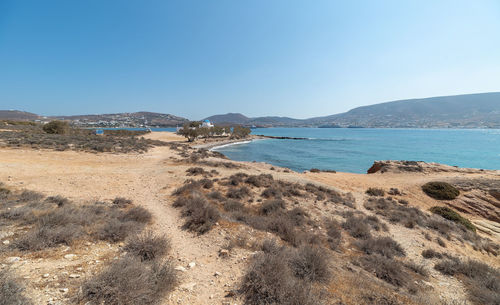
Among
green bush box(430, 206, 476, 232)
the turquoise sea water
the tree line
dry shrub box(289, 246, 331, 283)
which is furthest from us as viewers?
the tree line

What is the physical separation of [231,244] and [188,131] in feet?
199

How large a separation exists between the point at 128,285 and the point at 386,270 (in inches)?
246

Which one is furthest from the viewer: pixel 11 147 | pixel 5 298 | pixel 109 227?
pixel 11 147

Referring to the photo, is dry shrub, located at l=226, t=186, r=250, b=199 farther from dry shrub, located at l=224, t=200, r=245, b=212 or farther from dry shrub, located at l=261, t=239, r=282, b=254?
dry shrub, located at l=261, t=239, r=282, b=254

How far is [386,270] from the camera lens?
16.6 ft

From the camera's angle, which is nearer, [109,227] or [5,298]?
[5,298]

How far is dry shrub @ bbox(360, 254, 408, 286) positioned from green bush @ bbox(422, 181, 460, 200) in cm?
1657

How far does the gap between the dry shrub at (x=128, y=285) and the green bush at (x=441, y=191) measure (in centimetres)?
2221

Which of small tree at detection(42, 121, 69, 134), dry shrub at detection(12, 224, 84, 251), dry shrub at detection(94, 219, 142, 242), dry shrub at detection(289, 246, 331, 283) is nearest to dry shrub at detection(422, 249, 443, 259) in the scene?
dry shrub at detection(289, 246, 331, 283)

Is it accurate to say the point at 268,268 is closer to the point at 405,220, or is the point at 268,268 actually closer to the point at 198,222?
the point at 198,222

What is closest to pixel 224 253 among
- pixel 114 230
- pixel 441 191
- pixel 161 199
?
pixel 114 230

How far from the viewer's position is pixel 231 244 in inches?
212

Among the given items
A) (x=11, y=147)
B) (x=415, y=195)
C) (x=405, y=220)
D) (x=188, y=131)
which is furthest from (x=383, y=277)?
(x=188, y=131)

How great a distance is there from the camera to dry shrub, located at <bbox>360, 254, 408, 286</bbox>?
4852 mm
